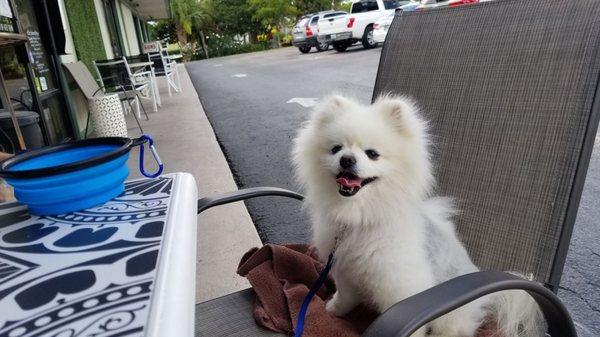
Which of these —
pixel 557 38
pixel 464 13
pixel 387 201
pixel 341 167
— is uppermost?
pixel 464 13

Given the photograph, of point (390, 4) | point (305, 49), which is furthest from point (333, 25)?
point (305, 49)

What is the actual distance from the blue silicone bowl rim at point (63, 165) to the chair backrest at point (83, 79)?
17.6 ft

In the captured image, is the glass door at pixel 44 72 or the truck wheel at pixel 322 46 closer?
the glass door at pixel 44 72

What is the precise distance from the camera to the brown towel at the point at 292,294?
61.1 inches

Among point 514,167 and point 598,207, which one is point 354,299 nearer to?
point 514,167

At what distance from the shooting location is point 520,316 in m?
1.38

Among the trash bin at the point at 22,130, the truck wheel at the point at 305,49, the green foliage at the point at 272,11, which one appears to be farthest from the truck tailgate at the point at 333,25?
the green foliage at the point at 272,11

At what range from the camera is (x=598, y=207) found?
10.4ft

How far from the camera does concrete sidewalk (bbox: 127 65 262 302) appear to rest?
2.66m

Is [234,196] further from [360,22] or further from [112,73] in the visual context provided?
[360,22]

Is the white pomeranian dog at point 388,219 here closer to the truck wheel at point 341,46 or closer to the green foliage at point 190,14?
the truck wheel at point 341,46

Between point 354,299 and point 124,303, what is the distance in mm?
1107

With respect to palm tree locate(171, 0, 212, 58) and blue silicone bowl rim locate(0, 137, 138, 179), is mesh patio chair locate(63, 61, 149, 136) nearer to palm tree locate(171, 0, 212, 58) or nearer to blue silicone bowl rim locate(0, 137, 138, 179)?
blue silicone bowl rim locate(0, 137, 138, 179)

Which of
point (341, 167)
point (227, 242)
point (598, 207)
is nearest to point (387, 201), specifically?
point (341, 167)
